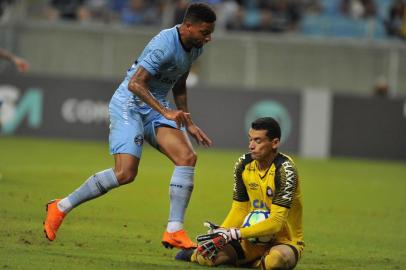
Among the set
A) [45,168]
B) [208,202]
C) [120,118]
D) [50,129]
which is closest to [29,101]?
[50,129]

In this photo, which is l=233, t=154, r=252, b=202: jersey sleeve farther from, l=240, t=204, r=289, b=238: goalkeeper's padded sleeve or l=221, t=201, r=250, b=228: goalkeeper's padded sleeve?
l=240, t=204, r=289, b=238: goalkeeper's padded sleeve

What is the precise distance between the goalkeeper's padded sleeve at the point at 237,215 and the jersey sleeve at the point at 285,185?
1.48 feet

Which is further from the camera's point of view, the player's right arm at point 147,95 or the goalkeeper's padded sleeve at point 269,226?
the player's right arm at point 147,95

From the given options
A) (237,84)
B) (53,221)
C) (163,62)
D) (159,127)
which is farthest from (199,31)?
(237,84)

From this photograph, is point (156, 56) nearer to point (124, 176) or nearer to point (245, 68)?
point (124, 176)

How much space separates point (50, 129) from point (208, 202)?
10025 mm

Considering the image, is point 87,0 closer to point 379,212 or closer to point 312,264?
point 379,212

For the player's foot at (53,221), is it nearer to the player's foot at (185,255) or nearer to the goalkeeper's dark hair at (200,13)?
the player's foot at (185,255)

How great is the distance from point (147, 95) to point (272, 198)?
4.77ft

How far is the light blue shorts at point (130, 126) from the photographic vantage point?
880 cm

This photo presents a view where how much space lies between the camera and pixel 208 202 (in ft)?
46.7

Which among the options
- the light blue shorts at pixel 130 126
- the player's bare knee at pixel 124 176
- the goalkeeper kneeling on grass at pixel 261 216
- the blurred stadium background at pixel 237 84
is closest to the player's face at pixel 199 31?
the light blue shorts at pixel 130 126

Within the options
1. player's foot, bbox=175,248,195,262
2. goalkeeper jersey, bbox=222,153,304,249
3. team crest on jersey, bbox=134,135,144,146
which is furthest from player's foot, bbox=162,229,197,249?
team crest on jersey, bbox=134,135,144,146

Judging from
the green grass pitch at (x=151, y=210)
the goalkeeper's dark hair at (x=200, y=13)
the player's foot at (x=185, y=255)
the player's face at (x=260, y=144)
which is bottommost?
the green grass pitch at (x=151, y=210)
